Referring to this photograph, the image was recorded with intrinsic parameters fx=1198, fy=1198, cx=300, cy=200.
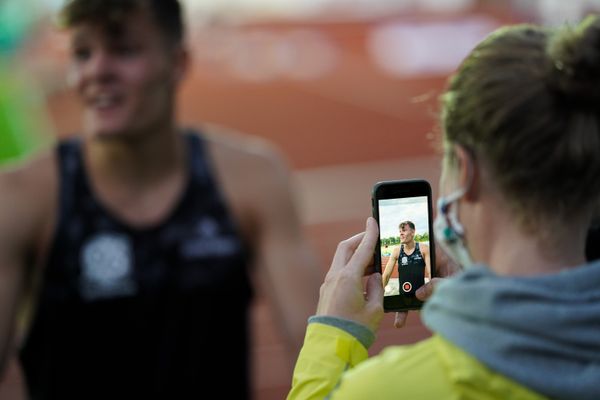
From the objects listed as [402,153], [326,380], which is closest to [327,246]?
[402,153]

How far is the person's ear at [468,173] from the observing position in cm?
154

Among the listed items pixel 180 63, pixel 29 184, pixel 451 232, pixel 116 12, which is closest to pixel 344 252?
pixel 451 232

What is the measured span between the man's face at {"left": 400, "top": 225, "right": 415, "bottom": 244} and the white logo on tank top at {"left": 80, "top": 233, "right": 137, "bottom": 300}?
1.76 m

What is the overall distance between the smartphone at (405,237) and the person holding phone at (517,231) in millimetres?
200

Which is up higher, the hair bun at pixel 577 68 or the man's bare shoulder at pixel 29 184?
the hair bun at pixel 577 68

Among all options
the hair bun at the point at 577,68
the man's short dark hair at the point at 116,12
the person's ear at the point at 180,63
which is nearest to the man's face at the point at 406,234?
the hair bun at the point at 577,68

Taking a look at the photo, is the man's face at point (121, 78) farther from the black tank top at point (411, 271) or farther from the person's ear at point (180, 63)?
the black tank top at point (411, 271)

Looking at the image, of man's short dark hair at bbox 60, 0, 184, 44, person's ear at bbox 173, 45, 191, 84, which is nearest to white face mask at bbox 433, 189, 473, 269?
man's short dark hair at bbox 60, 0, 184, 44

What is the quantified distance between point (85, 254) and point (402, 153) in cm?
1578

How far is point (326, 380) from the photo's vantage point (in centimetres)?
168

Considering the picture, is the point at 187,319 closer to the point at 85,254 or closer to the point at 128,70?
the point at 85,254

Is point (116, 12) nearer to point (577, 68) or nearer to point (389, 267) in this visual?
point (389, 267)

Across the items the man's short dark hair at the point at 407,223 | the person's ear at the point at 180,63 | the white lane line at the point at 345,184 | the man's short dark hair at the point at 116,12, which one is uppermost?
the man's short dark hair at the point at 116,12

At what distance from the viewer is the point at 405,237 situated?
70.9 inches
